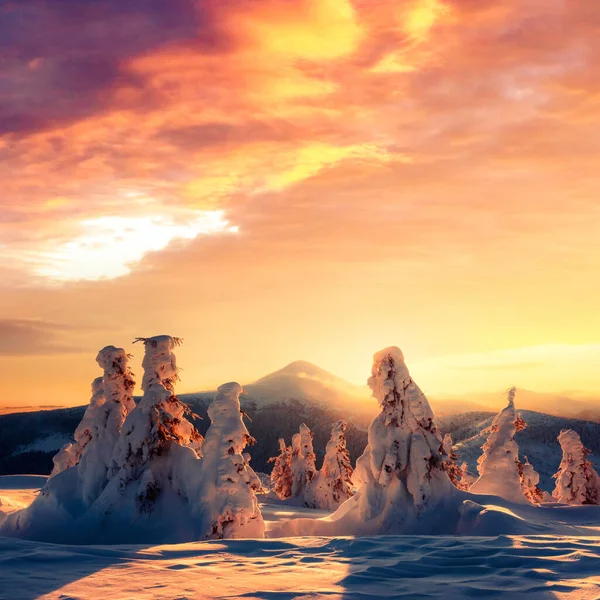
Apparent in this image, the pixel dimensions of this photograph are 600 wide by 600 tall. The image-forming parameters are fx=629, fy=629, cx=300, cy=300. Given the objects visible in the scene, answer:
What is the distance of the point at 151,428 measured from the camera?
21750 millimetres

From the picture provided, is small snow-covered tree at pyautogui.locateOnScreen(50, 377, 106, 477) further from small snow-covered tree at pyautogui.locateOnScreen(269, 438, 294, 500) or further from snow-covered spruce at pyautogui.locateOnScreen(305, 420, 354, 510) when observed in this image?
snow-covered spruce at pyautogui.locateOnScreen(305, 420, 354, 510)

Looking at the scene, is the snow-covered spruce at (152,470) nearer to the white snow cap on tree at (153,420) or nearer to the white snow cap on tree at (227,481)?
the white snow cap on tree at (153,420)

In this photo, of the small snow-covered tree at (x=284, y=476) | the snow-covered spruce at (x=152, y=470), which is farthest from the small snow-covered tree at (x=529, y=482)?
the snow-covered spruce at (x=152, y=470)

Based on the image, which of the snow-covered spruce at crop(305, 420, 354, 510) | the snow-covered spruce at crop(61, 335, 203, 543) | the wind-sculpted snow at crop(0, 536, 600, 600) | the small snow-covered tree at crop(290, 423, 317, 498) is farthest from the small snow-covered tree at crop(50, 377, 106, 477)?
the snow-covered spruce at crop(305, 420, 354, 510)

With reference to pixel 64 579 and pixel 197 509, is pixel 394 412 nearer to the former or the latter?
pixel 197 509

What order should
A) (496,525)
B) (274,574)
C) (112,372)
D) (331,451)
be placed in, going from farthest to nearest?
1. (331,451)
2. (112,372)
3. (496,525)
4. (274,574)

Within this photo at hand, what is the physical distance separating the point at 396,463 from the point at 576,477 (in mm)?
23987

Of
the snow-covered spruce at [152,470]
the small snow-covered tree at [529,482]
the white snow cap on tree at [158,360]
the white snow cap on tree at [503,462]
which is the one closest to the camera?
the snow-covered spruce at [152,470]

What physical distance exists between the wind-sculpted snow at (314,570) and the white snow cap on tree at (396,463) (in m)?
7.10

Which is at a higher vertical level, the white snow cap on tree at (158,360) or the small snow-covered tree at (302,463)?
the white snow cap on tree at (158,360)

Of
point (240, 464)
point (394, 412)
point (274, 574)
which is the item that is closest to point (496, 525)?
point (394, 412)

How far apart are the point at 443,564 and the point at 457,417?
151 metres

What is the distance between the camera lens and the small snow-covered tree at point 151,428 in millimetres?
21594

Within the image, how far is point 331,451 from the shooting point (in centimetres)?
4581
